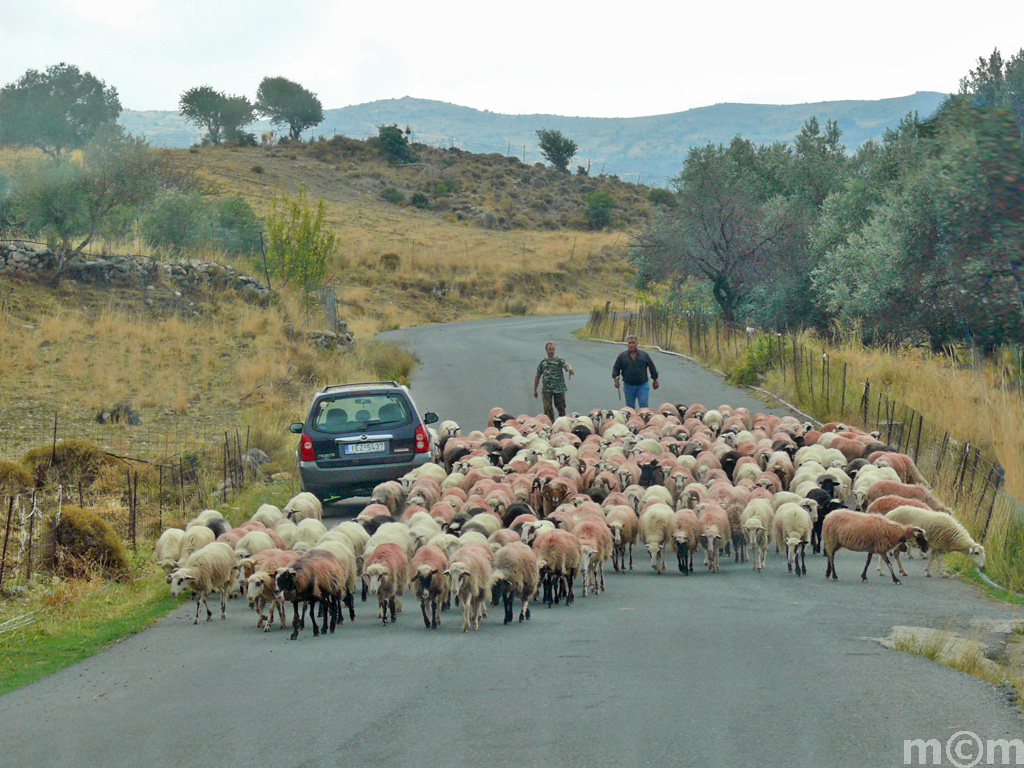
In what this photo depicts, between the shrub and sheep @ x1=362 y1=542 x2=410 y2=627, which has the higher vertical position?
sheep @ x1=362 y1=542 x2=410 y2=627

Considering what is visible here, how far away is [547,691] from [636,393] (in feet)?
50.9

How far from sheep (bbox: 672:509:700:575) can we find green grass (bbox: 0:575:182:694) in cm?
565

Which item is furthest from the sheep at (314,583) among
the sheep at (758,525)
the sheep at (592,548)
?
the sheep at (758,525)

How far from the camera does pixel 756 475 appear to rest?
15.1 metres

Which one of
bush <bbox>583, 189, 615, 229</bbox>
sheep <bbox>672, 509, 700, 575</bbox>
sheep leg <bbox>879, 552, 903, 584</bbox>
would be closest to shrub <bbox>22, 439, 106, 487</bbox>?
sheep <bbox>672, 509, 700, 575</bbox>

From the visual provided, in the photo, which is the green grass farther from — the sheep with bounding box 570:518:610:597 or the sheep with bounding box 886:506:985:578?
the sheep with bounding box 886:506:985:578

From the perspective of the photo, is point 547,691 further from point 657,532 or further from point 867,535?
point 867,535

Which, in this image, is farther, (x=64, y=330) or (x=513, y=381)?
(x=513, y=381)

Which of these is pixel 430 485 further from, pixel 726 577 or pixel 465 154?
pixel 465 154

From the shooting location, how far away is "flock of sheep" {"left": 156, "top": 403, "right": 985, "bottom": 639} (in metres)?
9.80

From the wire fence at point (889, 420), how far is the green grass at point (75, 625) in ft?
30.3

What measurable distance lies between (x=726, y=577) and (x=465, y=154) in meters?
106

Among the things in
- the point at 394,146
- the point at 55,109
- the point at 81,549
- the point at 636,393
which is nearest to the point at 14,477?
the point at 81,549

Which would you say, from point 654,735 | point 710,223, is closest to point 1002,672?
point 654,735
